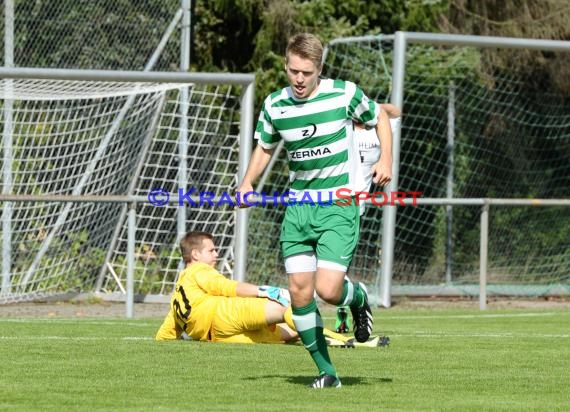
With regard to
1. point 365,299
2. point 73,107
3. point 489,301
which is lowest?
point 489,301

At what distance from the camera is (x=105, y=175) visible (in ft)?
48.6

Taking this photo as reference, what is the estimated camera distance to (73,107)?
14.6 metres

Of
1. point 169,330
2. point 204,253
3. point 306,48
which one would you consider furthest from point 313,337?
point 204,253

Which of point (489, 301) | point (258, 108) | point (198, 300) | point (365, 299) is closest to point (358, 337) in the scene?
point (365, 299)

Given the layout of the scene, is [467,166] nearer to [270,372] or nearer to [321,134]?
[270,372]

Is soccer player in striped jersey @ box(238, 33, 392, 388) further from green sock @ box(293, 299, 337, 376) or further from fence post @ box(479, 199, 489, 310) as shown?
fence post @ box(479, 199, 489, 310)

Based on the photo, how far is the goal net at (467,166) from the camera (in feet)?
54.4

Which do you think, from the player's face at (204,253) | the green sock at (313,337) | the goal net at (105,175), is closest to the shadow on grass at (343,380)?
the green sock at (313,337)

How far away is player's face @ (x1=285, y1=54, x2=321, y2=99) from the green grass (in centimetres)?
155

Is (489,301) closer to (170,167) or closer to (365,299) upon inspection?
(170,167)

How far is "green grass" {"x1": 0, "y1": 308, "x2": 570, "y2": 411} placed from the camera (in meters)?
6.36

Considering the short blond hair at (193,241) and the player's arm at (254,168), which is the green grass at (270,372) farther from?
the player's arm at (254,168)

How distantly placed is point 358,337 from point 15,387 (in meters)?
3.02

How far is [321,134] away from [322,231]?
52 cm
